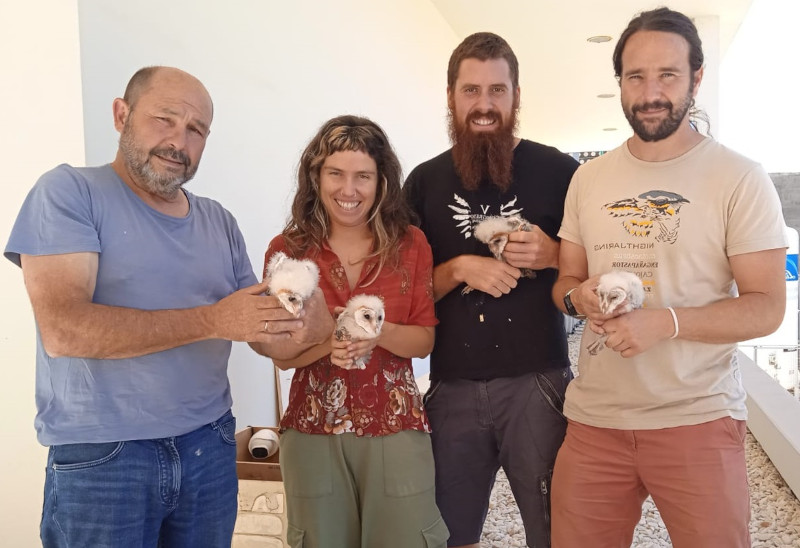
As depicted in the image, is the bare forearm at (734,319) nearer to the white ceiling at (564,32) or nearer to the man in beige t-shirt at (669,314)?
the man in beige t-shirt at (669,314)

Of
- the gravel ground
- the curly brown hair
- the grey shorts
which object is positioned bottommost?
the gravel ground

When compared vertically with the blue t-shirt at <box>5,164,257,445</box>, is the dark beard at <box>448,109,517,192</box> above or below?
above

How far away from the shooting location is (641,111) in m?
1.75

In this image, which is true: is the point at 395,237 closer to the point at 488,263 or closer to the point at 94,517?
the point at 488,263

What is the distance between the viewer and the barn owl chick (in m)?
1.91

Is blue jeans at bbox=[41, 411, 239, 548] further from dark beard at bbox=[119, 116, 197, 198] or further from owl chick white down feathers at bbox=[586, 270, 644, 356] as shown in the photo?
owl chick white down feathers at bbox=[586, 270, 644, 356]

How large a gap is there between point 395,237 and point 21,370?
1.55 m

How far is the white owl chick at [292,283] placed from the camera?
4.78 ft

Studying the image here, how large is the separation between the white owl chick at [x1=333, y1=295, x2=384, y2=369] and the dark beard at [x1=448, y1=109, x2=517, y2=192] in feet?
2.07

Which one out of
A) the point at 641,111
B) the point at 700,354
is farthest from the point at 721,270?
the point at 641,111

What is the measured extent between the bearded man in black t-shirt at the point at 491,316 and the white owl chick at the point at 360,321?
1.35 ft

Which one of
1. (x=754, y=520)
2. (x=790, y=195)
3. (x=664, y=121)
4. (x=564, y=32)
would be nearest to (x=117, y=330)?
(x=664, y=121)

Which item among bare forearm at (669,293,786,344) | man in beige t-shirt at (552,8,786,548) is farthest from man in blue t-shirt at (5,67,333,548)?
bare forearm at (669,293,786,344)

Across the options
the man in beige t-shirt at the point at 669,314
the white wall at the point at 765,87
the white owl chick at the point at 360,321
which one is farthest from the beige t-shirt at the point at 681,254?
the white wall at the point at 765,87
